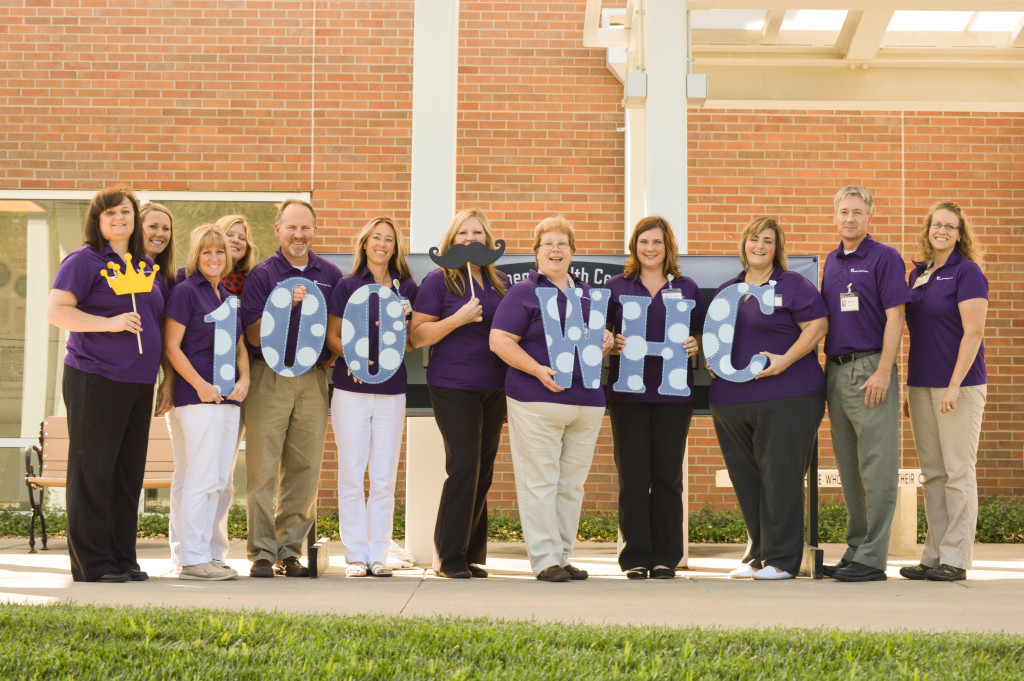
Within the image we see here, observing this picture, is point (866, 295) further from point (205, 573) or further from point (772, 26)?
point (205, 573)

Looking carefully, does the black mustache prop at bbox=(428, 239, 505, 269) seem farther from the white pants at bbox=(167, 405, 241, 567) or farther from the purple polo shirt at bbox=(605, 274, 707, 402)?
the white pants at bbox=(167, 405, 241, 567)

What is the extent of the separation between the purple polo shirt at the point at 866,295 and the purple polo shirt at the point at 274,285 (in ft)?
9.20

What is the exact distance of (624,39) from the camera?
8195 millimetres

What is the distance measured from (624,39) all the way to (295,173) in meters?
3.53

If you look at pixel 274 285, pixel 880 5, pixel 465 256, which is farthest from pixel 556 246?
pixel 880 5

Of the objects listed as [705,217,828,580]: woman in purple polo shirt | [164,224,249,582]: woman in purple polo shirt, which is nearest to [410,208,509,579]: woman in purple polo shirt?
[164,224,249,582]: woman in purple polo shirt

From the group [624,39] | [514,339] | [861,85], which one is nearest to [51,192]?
[624,39]

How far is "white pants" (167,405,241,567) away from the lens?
210 inches

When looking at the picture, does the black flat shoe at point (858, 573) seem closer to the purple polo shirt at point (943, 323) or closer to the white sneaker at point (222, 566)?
the purple polo shirt at point (943, 323)

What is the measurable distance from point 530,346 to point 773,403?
1.34 meters

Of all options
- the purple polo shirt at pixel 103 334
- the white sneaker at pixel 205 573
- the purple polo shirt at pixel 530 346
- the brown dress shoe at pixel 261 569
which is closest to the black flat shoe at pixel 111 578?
the white sneaker at pixel 205 573

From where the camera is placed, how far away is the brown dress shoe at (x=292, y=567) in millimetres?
5598

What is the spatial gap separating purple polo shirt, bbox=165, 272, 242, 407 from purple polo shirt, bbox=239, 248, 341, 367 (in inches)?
8.0

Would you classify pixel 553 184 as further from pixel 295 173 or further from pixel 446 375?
pixel 446 375
